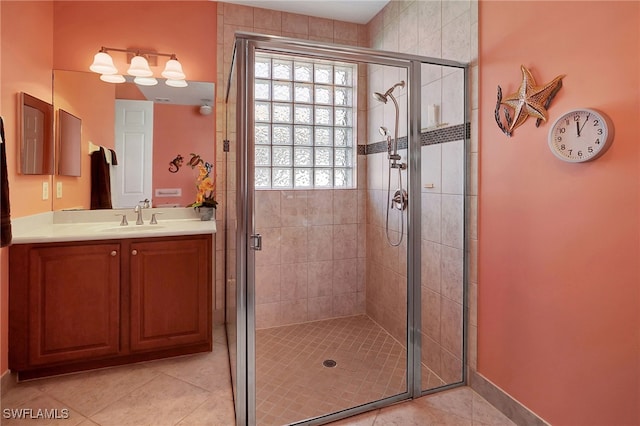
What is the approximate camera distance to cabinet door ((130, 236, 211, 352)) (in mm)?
2237

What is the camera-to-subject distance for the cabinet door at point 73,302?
2.05 m

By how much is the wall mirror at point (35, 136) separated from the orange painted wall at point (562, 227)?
2697mm

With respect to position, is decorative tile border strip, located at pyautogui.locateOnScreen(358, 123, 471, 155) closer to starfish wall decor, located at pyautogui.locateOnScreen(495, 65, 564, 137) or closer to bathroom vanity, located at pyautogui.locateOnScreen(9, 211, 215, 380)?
starfish wall decor, located at pyautogui.locateOnScreen(495, 65, 564, 137)

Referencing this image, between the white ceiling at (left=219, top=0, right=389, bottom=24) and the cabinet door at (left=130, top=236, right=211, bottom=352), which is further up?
the white ceiling at (left=219, top=0, right=389, bottom=24)

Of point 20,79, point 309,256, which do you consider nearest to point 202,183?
point 20,79

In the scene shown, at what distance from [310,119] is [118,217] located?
6.00 ft

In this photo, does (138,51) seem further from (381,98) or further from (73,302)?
(381,98)

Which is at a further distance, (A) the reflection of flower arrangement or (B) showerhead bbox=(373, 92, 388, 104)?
(A) the reflection of flower arrangement

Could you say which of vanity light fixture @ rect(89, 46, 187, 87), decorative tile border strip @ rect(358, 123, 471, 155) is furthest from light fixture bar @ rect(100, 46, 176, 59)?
decorative tile border strip @ rect(358, 123, 471, 155)

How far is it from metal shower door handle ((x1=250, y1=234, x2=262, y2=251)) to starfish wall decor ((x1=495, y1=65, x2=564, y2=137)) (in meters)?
1.33

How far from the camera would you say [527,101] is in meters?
Result: 1.60

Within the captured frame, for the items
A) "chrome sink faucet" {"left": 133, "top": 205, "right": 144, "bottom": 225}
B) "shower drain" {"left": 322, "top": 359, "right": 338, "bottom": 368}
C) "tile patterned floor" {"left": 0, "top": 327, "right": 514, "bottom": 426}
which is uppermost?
"chrome sink faucet" {"left": 133, "top": 205, "right": 144, "bottom": 225}

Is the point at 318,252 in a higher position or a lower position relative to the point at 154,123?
lower

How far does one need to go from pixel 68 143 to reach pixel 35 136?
0.89 ft
